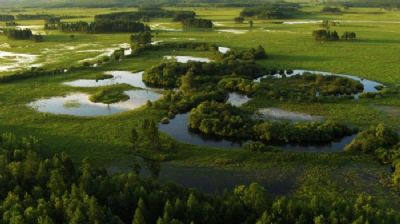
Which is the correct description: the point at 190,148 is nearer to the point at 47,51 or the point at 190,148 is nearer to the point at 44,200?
the point at 44,200

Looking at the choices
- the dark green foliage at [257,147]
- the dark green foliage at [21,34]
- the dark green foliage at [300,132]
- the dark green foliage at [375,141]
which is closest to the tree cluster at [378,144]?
the dark green foliage at [375,141]

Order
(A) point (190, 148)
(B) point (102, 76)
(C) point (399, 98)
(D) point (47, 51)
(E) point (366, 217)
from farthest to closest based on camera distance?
1. (D) point (47, 51)
2. (B) point (102, 76)
3. (C) point (399, 98)
4. (A) point (190, 148)
5. (E) point (366, 217)

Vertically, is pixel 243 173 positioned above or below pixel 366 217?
below

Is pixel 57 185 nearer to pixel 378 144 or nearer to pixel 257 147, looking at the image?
pixel 257 147

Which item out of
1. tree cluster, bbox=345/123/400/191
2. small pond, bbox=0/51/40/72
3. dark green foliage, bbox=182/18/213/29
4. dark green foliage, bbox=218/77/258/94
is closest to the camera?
tree cluster, bbox=345/123/400/191

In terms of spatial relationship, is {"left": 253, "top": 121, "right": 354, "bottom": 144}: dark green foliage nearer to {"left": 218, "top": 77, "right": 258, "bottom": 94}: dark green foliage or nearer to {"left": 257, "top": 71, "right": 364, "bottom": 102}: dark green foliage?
{"left": 257, "top": 71, "right": 364, "bottom": 102}: dark green foliage

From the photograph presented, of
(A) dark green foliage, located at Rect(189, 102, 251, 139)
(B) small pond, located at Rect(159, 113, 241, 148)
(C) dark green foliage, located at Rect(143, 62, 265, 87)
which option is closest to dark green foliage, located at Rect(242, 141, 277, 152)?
(B) small pond, located at Rect(159, 113, 241, 148)

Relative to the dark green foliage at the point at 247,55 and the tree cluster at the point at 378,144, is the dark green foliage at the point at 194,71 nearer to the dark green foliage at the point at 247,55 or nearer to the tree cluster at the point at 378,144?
the dark green foliage at the point at 247,55

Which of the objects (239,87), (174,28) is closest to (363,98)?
(239,87)
